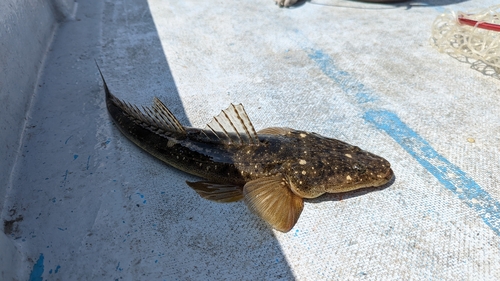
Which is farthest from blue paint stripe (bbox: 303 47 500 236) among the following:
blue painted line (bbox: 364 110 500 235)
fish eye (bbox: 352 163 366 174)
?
fish eye (bbox: 352 163 366 174)

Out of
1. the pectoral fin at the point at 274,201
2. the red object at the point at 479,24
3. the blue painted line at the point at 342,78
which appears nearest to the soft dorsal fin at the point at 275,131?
the pectoral fin at the point at 274,201

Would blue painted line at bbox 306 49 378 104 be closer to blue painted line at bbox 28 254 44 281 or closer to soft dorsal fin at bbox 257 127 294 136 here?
soft dorsal fin at bbox 257 127 294 136

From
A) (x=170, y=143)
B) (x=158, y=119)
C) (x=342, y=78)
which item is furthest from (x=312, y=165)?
(x=342, y=78)

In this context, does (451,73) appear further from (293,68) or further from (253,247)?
(253,247)

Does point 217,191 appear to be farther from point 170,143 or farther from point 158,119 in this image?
point 158,119

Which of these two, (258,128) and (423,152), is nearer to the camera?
(423,152)

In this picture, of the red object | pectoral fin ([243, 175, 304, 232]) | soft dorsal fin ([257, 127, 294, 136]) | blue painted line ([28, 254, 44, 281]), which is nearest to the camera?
blue painted line ([28, 254, 44, 281])

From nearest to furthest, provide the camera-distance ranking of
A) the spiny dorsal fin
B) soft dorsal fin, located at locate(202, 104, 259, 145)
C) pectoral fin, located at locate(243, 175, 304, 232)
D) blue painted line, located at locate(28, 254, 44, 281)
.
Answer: blue painted line, located at locate(28, 254, 44, 281)
pectoral fin, located at locate(243, 175, 304, 232)
soft dorsal fin, located at locate(202, 104, 259, 145)
the spiny dorsal fin

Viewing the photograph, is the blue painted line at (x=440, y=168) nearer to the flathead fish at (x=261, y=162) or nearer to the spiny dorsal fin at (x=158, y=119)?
the flathead fish at (x=261, y=162)
